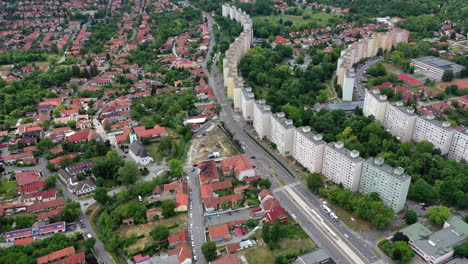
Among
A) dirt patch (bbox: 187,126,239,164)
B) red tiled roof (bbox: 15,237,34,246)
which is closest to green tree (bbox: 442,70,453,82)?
dirt patch (bbox: 187,126,239,164)

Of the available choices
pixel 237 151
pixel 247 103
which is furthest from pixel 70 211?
pixel 247 103

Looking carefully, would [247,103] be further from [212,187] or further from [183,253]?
[183,253]

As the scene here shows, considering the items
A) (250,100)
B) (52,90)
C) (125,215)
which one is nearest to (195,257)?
(125,215)

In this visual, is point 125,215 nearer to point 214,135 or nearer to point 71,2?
point 214,135

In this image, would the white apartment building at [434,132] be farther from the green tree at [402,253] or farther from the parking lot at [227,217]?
the parking lot at [227,217]

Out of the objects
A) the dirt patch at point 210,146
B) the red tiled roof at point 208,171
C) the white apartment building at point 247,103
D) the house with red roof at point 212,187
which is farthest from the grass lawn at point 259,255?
the white apartment building at point 247,103

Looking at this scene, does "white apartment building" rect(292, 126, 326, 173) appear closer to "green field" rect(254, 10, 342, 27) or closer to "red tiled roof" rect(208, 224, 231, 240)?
"red tiled roof" rect(208, 224, 231, 240)
